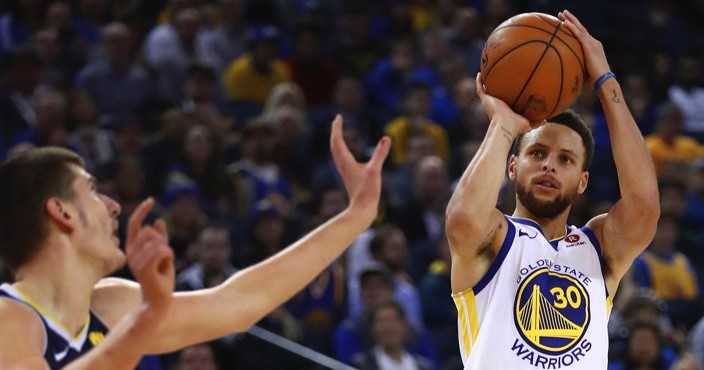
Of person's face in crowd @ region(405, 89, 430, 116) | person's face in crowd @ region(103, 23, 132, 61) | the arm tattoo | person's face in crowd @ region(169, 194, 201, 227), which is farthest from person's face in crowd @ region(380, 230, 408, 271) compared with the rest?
the arm tattoo

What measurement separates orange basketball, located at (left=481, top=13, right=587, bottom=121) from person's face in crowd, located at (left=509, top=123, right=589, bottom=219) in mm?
155

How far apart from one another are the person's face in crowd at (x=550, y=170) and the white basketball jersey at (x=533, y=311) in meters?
0.11

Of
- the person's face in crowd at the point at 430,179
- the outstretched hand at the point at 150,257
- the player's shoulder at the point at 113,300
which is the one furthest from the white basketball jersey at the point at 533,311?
the person's face in crowd at the point at 430,179

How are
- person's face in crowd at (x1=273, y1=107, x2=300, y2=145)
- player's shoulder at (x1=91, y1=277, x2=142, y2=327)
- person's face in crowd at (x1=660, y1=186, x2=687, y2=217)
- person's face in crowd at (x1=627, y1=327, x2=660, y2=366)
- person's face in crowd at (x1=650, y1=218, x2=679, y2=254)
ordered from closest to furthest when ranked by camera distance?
player's shoulder at (x1=91, y1=277, x2=142, y2=327) < person's face in crowd at (x1=627, y1=327, x2=660, y2=366) < person's face in crowd at (x1=650, y1=218, x2=679, y2=254) < person's face in crowd at (x1=660, y1=186, x2=687, y2=217) < person's face in crowd at (x1=273, y1=107, x2=300, y2=145)

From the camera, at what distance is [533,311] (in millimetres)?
4242

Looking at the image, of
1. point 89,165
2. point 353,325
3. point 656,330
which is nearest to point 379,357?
point 353,325

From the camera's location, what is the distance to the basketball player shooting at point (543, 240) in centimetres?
418

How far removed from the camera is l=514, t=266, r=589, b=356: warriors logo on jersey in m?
4.21

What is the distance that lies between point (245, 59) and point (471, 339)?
25.3 feet

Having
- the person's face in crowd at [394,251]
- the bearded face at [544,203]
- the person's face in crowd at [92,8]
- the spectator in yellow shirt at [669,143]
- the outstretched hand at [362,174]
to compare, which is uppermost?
the outstretched hand at [362,174]

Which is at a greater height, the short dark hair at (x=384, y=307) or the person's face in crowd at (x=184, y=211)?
Answer: the short dark hair at (x=384, y=307)

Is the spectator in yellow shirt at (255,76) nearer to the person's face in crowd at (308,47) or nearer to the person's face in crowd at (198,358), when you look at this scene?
the person's face in crowd at (308,47)

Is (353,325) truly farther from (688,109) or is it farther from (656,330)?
(688,109)

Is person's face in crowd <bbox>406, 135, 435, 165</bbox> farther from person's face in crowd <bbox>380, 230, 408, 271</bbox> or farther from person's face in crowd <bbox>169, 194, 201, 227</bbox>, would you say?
person's face in crowd <bbox>169, 194, 201, 227</bbox>
